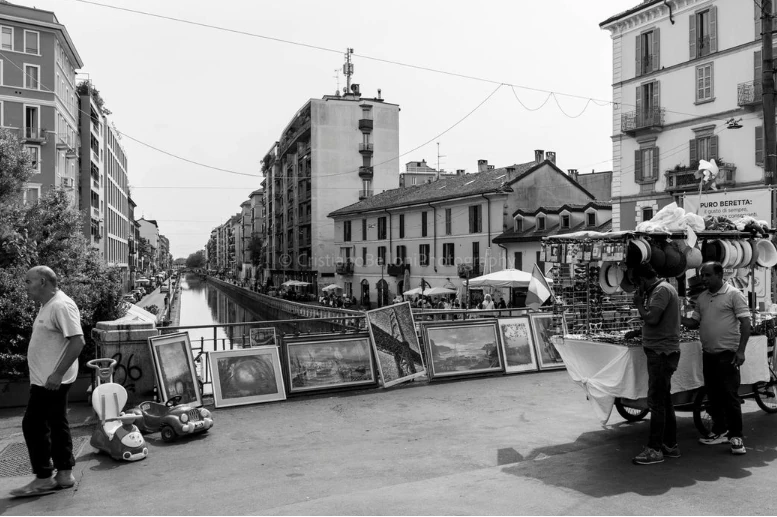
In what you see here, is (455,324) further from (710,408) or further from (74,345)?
(74,345)

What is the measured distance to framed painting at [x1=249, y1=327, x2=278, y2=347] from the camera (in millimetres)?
10680

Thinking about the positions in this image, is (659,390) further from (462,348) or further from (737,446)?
(462,348)

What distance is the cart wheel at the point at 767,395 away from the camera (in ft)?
25.4

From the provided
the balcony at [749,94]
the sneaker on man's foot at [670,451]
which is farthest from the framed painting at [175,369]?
the balcony at [749,94]

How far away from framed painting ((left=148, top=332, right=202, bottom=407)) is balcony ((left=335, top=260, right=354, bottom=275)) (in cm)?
5171

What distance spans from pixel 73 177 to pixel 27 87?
376 inches

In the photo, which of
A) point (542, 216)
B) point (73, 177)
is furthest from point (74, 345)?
point (73, 177)

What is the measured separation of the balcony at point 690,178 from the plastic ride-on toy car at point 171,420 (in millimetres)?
27308

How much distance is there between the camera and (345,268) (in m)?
61.4

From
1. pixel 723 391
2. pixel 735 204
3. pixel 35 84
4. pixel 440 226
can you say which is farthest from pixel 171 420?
pixel 35 84

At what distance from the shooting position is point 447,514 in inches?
195

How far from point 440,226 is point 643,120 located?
62.1ft

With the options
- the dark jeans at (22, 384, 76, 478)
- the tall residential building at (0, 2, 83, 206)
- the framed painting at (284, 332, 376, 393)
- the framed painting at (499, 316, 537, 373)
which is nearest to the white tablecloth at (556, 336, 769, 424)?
the framed painting at (284, 332, 376, 393)

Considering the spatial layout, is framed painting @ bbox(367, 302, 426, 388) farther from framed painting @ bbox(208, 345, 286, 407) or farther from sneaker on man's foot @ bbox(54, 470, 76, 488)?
sneaker on man's foot @ bbox(54, 470, 76, 488)
